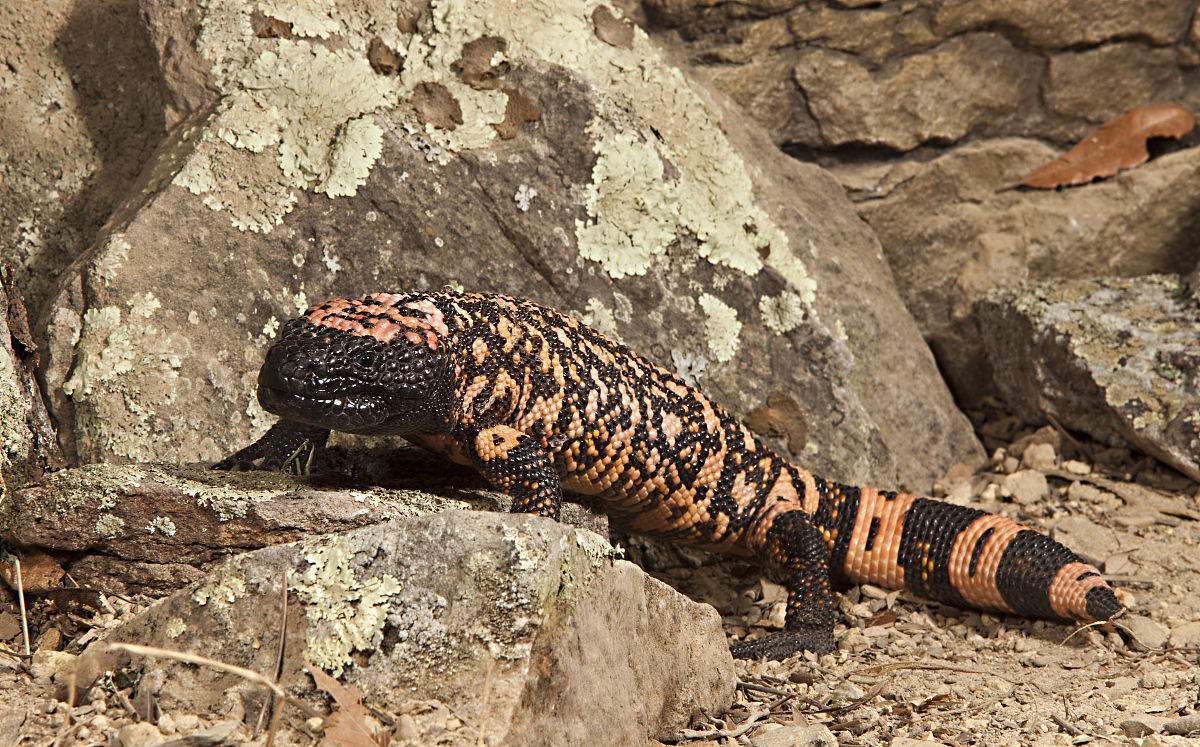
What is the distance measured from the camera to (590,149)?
386 cm

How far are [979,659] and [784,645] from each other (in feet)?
2.11

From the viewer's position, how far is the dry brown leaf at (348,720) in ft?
6.61

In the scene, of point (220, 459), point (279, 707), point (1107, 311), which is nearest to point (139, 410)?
point (220, 459)

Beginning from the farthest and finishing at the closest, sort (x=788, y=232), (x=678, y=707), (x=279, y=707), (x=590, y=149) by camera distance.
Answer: (x=788, y=232) < (x=590, y=149) < (x=678, y=707) < (x=279, y=707)

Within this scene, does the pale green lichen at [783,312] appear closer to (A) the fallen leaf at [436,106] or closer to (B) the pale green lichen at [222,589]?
(A) the fallen leaf at [436,106]

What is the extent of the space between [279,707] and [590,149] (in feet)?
8.16

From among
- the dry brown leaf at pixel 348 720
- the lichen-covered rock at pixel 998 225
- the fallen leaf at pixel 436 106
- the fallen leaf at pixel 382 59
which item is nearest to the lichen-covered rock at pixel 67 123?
the fallen leaf at pixel 382 59

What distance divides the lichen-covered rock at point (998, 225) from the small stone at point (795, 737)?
2.85 metres

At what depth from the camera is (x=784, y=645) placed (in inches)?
137

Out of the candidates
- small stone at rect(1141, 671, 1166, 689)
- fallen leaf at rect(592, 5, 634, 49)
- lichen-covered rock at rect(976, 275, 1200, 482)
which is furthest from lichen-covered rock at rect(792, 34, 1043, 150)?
small stone at rect(1141, 671, 1166, 689)

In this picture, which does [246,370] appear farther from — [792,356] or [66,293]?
[792,356]

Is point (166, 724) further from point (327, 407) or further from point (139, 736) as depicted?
point (327, 407)

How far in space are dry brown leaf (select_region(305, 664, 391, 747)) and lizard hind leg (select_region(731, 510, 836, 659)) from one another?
1700 mm

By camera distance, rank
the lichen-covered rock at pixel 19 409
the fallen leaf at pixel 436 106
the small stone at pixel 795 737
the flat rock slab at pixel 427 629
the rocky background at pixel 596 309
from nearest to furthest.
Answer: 1. the flat rock slab at pixel 427 629
2. the rocky background at pixel 596 309
3. the small stone at pixel 795 737
4. the lichen-covered rock at pixel 19 409
5. the fallen leaf at pixel 436 106
